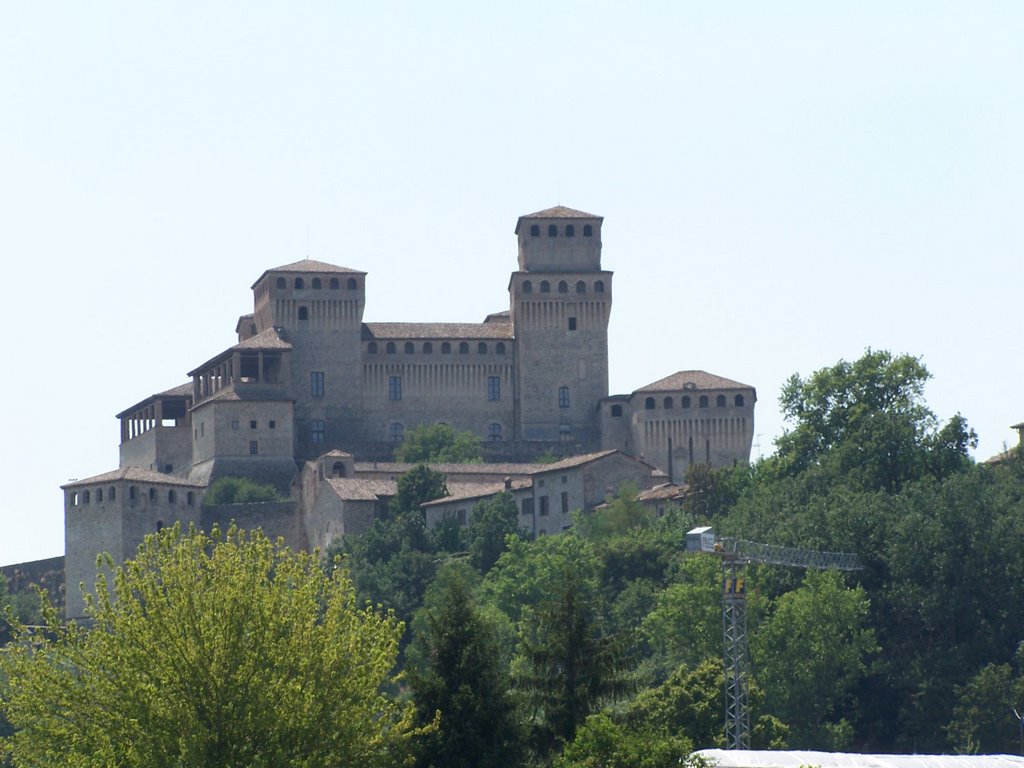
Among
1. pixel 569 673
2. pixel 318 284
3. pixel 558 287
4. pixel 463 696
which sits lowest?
pixel 463 696

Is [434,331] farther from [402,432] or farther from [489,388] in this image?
[402,432]

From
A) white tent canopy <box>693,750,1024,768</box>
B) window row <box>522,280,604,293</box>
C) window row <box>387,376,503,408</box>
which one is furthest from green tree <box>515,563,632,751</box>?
window row <box>522,280,604,293</box>

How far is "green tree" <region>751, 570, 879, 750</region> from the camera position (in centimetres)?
7706

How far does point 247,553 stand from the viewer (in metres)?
46.6

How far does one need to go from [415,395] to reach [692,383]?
12852 millimetres

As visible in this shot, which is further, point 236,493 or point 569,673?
point 236,493

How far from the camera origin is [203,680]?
44031 mm

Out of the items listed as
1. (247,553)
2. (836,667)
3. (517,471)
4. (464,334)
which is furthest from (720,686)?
(464,334)

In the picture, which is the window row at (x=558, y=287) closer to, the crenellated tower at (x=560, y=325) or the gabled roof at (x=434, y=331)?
the crenellated tower at (x=560, y=325)

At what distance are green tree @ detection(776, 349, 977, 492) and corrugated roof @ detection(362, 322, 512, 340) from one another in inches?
860

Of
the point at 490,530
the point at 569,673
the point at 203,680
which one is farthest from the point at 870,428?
the point at 203,680

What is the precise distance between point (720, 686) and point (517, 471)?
41200mm

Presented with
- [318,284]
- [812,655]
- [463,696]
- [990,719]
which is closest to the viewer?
[463,696]

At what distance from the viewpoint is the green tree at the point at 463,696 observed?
4916cm
